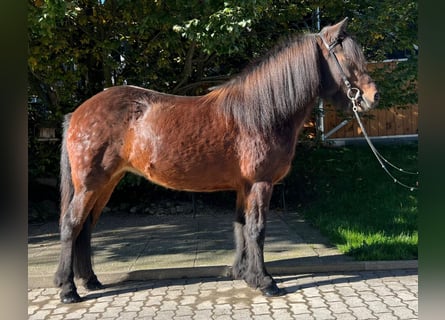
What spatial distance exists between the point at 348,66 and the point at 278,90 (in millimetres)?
675

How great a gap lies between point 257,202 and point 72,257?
1.80 meters

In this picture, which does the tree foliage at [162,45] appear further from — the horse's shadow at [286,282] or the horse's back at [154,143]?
the horse's shadow at [286,282]

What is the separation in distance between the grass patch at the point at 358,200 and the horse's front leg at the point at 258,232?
1.34 meters

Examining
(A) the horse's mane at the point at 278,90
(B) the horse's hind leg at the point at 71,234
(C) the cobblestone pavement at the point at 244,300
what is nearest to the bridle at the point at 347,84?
(A) the horse's mane at the point at 278,90

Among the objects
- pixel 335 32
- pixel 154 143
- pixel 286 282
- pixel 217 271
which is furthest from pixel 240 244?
pixel 335 32

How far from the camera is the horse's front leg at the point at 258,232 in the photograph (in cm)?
396

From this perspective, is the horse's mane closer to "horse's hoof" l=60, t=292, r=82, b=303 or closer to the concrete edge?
the concrete edge

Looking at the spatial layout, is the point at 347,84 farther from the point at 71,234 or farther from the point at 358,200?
the point at 358,200

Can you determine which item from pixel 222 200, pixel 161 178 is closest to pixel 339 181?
pixel 222 200

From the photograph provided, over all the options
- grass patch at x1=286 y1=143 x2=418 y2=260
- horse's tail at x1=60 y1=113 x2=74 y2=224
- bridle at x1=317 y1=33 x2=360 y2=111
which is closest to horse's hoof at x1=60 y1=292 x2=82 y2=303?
horse's tail at x1=60 y1=113 x2=74 y2=224

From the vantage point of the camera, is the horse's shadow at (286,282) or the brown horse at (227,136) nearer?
the brown horse at (227,136)

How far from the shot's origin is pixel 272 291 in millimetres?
3934

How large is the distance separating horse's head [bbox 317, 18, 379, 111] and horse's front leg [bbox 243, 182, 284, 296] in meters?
1.15

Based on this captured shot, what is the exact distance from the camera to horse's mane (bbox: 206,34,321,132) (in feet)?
13.0
